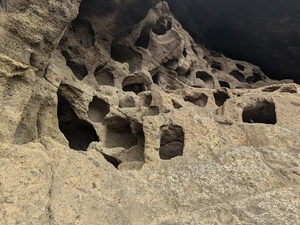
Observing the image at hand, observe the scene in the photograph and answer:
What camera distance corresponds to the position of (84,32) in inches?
432

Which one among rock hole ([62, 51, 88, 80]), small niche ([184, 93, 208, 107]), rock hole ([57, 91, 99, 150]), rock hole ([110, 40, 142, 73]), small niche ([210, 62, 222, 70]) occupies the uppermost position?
small niche ([210, 62, 222, 70])

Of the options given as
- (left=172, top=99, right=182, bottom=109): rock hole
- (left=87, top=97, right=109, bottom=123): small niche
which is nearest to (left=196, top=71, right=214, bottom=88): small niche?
(left=172, top=99, right=182, bottom=109): rock hole

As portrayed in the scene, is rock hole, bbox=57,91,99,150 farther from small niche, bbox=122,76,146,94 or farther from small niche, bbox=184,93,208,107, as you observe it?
small niche, bbox=184,93,208,107

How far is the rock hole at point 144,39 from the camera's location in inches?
554

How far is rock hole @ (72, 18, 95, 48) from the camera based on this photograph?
35.3ft

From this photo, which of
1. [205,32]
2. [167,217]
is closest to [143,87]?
[167,217]

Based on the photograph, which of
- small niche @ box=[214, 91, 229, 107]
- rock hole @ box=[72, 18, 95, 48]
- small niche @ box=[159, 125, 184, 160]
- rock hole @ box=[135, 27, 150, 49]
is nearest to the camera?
small niche @ box=[159, 125, 184, 160]

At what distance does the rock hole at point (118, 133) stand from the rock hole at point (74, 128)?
569 millimetres

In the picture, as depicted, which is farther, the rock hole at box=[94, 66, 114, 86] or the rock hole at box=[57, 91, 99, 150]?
the rock hole at box=[94, 66, 114, 86]

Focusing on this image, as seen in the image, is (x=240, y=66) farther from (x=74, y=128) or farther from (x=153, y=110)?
(x=74, y=128)

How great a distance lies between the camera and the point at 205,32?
74.8ft

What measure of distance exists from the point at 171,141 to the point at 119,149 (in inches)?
54.9

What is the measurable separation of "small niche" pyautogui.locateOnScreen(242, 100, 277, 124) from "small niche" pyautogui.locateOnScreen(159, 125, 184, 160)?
2806mm

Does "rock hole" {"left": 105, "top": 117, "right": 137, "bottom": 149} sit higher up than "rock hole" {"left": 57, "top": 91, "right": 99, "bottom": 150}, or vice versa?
"rock hole" {"left": 105, "top": 117, "right": 137, "bottom": 149}
